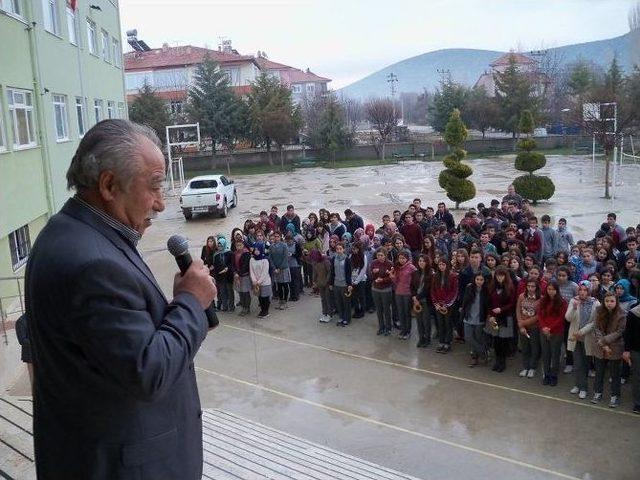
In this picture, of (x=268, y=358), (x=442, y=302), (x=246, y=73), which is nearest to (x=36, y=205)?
(x=268, y=358)

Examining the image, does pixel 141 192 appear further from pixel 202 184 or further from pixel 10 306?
pixel 202 184

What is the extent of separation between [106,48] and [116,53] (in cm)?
174

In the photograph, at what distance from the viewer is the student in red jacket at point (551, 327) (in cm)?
783

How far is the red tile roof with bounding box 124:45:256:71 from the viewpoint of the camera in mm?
63000

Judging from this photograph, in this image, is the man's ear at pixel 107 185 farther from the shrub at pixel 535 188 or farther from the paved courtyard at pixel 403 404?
the shrub at pixel 535 188

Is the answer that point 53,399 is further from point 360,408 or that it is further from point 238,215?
point 238,215

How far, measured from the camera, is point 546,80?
59500 mm

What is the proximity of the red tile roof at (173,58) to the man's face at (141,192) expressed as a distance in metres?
63.9

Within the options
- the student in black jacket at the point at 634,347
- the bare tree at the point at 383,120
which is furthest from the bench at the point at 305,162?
the student in black jacket at the point at 634,347

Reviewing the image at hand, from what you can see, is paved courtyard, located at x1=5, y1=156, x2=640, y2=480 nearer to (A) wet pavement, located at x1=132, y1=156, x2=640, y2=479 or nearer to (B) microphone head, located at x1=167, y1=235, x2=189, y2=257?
(A) wet pavement, located at x1=132, y1=156, x2=640, y2=479

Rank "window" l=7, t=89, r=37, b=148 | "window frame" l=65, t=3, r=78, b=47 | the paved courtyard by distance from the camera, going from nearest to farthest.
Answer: the paved courtyard, "window" l=7, t=89, r=37, b=148, "window frame" l=65, t=3, r=78, b=47

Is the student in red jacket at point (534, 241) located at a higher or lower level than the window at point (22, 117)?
lower

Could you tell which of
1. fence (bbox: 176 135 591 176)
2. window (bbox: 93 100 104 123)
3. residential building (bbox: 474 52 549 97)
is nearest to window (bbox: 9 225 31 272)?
window (bbox: 93 100 104 123)

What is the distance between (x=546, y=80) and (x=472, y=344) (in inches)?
2267
